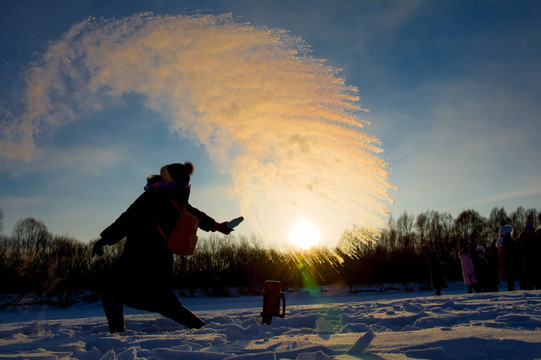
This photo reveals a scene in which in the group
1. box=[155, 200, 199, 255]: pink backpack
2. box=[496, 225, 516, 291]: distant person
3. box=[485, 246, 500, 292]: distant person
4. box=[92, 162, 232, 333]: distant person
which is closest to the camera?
box=[92, 162, 232, 333]: distant person

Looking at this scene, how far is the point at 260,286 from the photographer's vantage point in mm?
36250

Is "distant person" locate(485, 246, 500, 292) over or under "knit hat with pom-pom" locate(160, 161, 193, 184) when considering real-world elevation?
under

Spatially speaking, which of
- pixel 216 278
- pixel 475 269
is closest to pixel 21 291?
pixel 216 278

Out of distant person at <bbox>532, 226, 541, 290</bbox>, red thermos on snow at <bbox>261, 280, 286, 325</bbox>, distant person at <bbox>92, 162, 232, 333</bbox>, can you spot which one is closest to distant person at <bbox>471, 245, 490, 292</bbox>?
distant person at <bbox>532, 226, 541, 290</bbox>

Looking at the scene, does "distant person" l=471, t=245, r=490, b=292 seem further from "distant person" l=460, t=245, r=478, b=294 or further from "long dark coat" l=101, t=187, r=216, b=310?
"long dark coat" l=101, t=187, r=216, b=310

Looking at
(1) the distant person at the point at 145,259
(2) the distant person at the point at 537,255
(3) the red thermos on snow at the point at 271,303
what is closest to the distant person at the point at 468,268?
(2) the distant person at the point at 537,255

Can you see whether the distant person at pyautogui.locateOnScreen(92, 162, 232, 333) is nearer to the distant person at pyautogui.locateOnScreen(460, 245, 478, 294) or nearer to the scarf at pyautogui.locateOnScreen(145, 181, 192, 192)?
the scarf at pyautogui.locateOnScreen(145, 181, 192, 192)

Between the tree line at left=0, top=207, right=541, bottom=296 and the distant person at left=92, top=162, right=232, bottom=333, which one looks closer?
the distant person at left=92, top=162, right=232, bottom=333

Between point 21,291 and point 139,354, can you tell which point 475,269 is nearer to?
point 139,354

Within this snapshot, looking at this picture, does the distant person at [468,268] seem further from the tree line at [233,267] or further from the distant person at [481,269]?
the tree line at [233,267]

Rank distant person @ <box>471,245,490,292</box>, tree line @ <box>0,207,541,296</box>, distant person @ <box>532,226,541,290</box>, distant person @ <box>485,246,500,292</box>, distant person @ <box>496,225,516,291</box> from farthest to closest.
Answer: tree line @ <box>0,207,541,296</box>, distant person @ <box>485,246,500,292</box>, distant person @ <box>471,245,490,292</box>, distant person @ <box>496,225,516,291</box>, distant person @ <box>532,226,541,290</box>

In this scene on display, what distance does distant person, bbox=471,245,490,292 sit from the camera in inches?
497

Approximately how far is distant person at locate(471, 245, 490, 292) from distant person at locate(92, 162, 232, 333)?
11730mm

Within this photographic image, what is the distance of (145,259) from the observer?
3.85m
